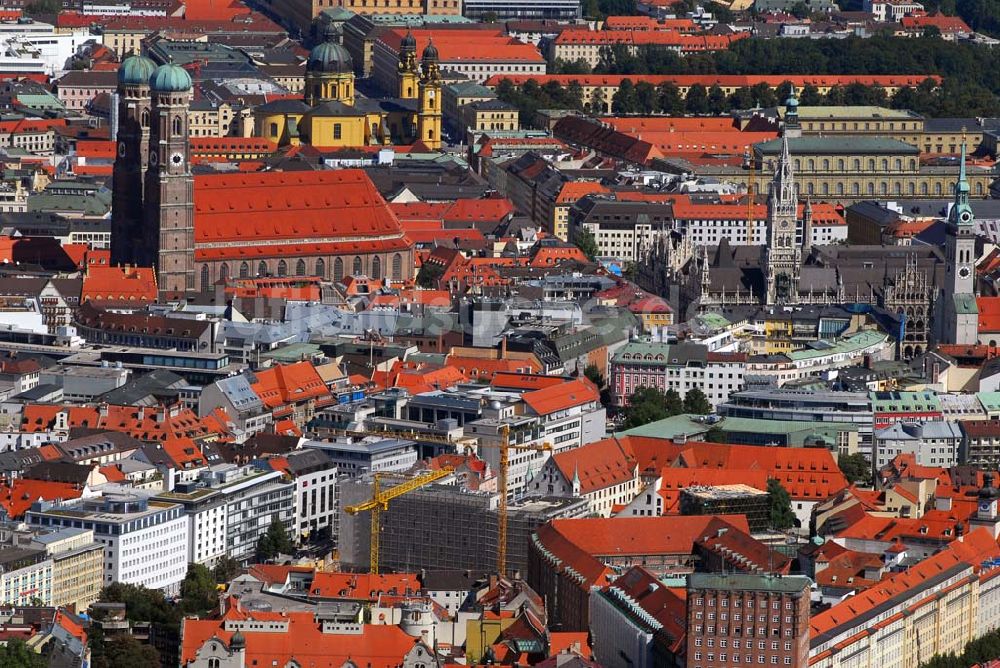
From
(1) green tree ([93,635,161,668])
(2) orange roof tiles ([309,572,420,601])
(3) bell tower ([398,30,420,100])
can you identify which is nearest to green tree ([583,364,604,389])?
(2) orange roof tiles ([309,572,420,601])

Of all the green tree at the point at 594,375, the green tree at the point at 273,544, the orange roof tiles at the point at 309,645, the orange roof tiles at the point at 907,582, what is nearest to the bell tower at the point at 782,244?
the green tree at the point at 594,375

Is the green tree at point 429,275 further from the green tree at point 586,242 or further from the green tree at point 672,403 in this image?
the green tree at point 672,403

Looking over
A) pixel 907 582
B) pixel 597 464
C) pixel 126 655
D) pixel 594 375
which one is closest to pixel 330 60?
pixel 594 375

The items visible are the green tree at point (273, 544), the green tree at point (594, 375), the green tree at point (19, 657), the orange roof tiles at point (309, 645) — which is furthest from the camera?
the green tree at point (594, 375)

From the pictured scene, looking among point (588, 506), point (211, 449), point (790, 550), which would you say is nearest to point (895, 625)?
point (790, 550)

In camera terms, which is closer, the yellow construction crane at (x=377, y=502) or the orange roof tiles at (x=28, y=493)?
the yellow construction crane at (x=377, y=502)

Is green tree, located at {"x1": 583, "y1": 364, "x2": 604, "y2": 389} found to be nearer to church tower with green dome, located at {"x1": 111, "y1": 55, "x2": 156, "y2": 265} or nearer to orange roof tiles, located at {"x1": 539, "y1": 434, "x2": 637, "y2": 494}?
orange roof tiles, located at {"x1": 539, "y1": 434, "x2": 637, "y2": 494}

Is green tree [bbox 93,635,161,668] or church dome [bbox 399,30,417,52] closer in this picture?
green tree [bbox 93,635,161,668]
